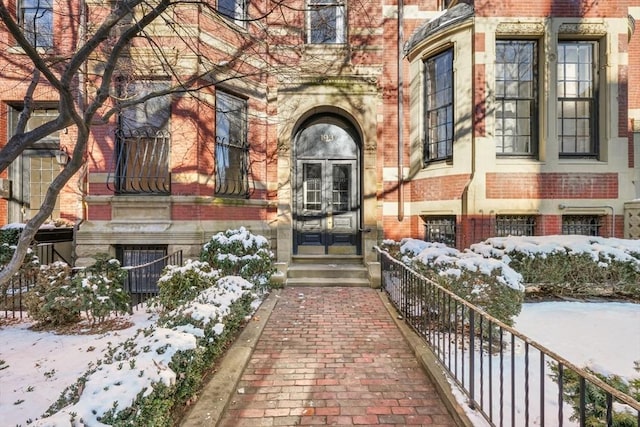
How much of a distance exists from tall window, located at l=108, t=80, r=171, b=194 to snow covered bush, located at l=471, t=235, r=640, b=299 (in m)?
7.39

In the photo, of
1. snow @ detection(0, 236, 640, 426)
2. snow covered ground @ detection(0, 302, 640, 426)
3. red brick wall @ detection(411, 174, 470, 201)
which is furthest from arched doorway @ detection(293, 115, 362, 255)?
snow covered ground @ detection(0, 302, 640, 426)

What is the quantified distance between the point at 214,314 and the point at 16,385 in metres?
2.11

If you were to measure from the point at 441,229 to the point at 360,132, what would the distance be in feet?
11.6

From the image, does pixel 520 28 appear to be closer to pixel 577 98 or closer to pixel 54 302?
pixel 577 98

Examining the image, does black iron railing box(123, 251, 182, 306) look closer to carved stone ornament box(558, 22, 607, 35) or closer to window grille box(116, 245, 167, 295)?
window grille box(116, 245, 167, 295)

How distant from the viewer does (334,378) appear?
3.77 m

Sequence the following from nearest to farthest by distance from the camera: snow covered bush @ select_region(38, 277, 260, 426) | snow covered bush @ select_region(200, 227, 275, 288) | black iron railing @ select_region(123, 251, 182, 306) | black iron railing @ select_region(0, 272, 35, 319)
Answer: snow covered bush @ select_region(38, 277, 260, 426) < black iron railing @ select_region(0, 272, 35, 319) < snow covered bush @ select_region(200, 227, 275, 288) < black iron railing @ select_region(123, 251, 182, 306)

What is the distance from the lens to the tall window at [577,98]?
830 cm

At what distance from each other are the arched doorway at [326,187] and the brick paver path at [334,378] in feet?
12.9

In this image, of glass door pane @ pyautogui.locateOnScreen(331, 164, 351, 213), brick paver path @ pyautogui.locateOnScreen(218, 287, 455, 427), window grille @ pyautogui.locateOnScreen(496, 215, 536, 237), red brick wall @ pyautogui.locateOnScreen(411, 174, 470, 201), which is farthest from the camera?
glass door pane @ pyautogui.locateOnScreen(331, 164, 351, 213)

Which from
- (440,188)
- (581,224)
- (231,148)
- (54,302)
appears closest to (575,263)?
(581,224)

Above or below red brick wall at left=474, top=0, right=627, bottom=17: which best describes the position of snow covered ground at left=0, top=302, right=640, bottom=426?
below

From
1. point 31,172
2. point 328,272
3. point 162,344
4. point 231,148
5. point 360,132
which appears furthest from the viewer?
point 360,132

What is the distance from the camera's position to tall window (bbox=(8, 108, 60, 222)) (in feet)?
29.3
